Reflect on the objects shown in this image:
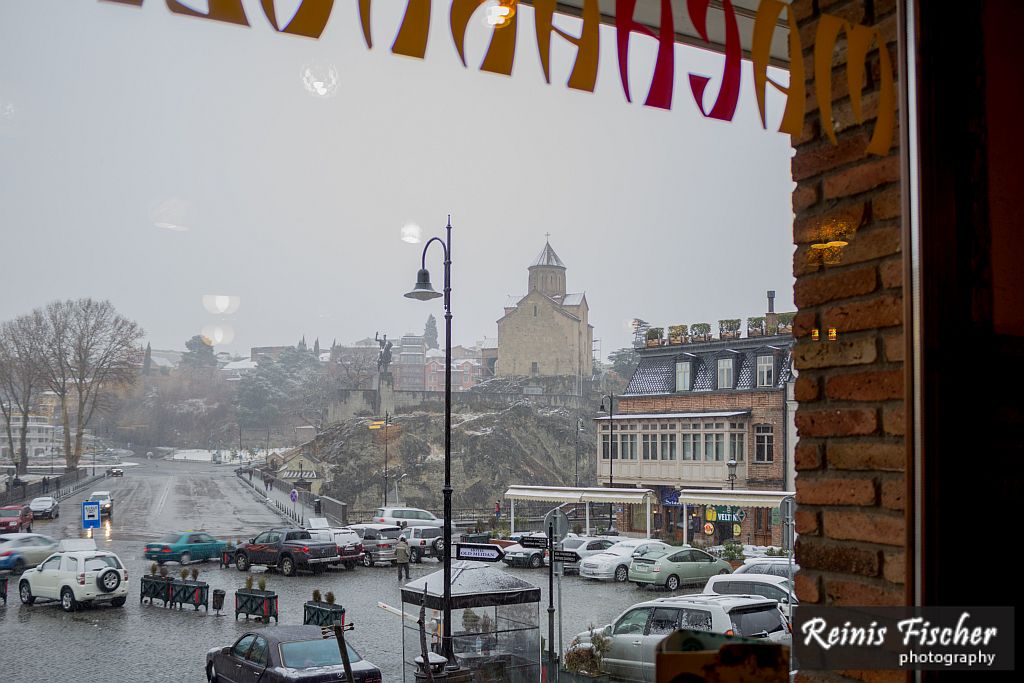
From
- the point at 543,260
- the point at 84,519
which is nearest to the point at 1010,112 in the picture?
the point at 543,260

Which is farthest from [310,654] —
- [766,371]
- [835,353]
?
[835,353]

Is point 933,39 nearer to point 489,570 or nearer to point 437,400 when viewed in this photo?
point 437,400

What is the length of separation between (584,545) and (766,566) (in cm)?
128

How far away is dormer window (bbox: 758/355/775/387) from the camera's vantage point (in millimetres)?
3279

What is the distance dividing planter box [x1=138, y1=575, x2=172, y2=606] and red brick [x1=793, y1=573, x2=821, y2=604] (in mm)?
3563

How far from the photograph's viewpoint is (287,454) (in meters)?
3.68

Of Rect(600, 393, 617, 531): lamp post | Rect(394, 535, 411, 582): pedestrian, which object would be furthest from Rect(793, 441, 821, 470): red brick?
Rect(394, 535, 411, 582): pedestrian

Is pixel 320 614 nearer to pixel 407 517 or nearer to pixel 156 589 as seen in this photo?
pixel 407 517

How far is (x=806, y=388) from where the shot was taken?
182cm

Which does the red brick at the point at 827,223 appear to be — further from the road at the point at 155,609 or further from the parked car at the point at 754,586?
the road at the point at 155,609

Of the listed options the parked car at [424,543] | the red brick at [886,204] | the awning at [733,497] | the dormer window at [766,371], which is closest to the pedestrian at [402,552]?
the parked car at [424,543]

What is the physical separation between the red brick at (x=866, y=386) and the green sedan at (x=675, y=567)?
101 inches

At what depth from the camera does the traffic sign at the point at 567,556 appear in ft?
16.8

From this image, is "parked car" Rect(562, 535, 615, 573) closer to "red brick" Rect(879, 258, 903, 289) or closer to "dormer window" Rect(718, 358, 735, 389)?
"dormer window" Rect(718, 358, 735, 389)
